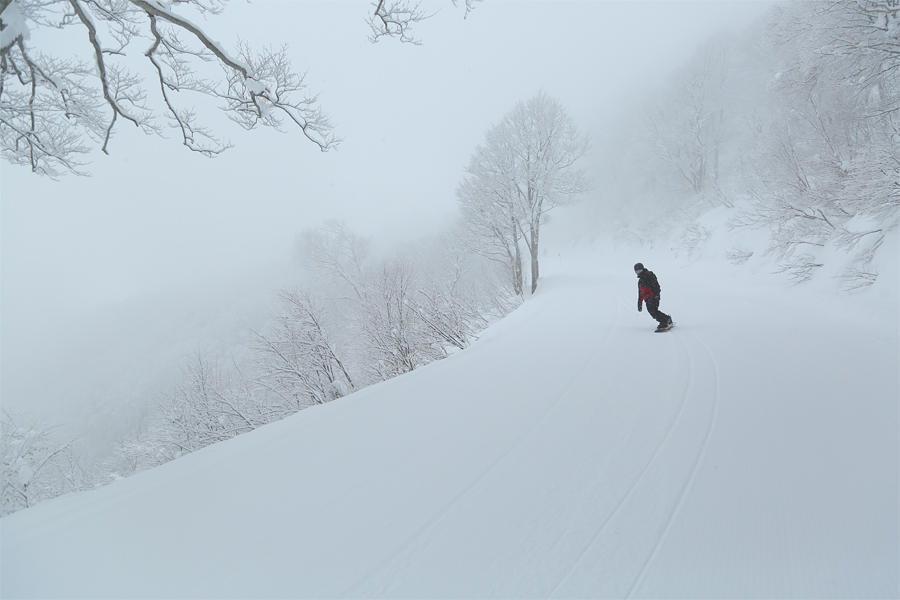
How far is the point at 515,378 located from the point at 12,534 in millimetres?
4759

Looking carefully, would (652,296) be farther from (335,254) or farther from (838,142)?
(335,254)

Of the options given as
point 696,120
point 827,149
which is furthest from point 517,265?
point 696,120

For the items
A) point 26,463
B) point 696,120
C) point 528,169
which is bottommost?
point 26,463

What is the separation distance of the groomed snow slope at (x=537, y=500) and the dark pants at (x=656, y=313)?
1.75m

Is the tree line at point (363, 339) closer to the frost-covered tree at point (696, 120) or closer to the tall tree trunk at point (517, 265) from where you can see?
the tall tree trunk at point (517, 265)

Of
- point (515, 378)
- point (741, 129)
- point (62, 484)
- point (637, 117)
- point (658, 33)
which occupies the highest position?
point (658, 33)

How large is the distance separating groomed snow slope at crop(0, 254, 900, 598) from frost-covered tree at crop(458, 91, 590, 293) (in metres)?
13.4

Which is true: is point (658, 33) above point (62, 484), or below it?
above

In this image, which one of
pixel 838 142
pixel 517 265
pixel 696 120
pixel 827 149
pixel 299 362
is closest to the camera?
pixel 827 149

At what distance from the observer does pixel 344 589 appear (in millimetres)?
1787

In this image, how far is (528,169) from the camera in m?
16.8

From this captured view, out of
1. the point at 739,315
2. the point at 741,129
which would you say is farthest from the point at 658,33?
the point at 739,315

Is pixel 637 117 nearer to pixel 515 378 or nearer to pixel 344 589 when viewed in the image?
pixel 515 378

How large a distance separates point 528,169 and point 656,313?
40.9 feet
